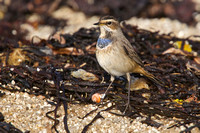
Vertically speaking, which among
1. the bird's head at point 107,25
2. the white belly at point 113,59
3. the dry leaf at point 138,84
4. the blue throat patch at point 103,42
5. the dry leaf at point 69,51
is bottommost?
the dry leaf at point 138,84

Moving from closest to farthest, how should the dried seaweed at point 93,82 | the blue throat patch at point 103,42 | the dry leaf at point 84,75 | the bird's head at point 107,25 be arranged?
the dried seaweed at point 93,82
the blue throat patch at point 103,42
the bird's head at point 107,25
the dry leaf at point 84,75

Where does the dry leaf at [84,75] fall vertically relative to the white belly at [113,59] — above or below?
below

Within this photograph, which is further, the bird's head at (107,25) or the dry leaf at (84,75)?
the dry leaf at (84,75)

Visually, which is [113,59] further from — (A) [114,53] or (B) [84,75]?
(B) [84,75]

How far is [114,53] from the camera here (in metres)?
5.58

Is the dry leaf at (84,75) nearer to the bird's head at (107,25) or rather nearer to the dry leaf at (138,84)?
the dry leaf at (138,84)

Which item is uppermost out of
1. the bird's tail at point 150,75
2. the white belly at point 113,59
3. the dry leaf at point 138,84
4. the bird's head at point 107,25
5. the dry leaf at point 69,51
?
the bird's head at point 107,25

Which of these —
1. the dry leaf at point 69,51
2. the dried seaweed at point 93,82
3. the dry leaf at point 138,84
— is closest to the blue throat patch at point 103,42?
the dried seaweed at point 93,82

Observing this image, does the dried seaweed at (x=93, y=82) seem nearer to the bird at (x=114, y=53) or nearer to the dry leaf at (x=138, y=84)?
the dry leaf at (x=138, y=84)

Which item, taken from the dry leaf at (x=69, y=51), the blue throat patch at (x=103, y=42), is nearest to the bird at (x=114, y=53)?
the blue throat patch at (x=103, y=42)

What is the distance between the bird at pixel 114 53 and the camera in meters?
5.58


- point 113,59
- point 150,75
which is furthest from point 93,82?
point 150,75

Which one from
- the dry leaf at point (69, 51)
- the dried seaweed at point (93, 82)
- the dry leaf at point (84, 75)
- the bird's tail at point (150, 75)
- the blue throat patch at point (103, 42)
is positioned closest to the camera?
the dried seaweed at point (93, 82)

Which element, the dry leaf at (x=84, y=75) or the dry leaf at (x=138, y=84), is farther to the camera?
the dry leaf at (x=84, y=75)
